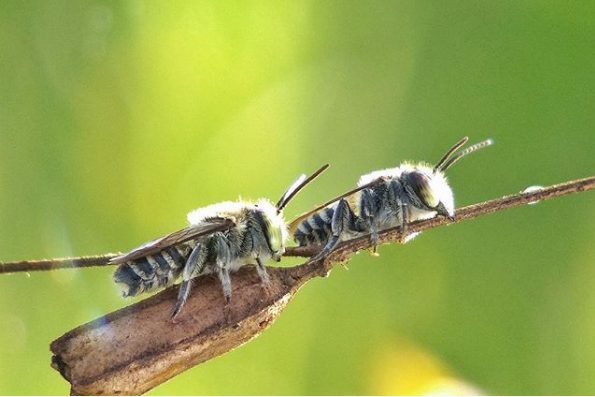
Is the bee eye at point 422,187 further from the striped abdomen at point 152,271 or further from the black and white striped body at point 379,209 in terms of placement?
the striped abdomen at point 152,271

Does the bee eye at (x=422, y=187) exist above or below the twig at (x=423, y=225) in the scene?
above

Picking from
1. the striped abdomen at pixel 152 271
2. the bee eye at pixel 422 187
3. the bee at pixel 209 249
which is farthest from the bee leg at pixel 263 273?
the bee eye at pixel 422 187

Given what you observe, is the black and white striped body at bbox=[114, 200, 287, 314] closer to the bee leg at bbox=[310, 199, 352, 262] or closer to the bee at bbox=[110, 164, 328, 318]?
the bee at bbox=[110, 164, 328, 318]

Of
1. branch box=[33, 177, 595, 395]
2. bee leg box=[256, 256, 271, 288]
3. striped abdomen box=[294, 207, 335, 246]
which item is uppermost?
striped abdomen box=[294, 207, 335, 246]

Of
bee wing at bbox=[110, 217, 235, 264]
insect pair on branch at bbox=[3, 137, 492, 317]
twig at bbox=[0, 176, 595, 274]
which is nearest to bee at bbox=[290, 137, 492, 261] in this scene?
insect pair on branch at bbox=[3, 137, 492, 317]

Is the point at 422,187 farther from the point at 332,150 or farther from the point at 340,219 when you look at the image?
the point at 332,150

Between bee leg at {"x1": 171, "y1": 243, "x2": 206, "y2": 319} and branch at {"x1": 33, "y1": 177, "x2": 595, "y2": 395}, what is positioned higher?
bee leg at {"x1": 171, "y1": 243, "x2": 206, "y2": 319}
